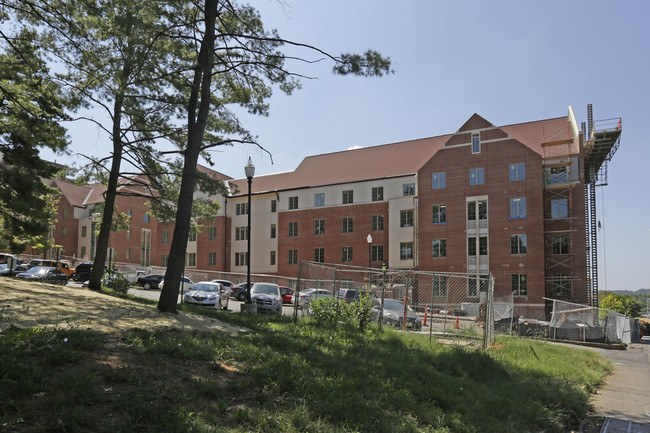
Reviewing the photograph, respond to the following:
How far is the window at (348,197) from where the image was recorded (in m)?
49.1

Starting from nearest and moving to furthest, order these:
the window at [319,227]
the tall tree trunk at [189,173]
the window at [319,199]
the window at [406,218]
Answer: the tall tree trunk at [189,173] → the window at [406,218] → the window at [319,227] → the window at [319,199]

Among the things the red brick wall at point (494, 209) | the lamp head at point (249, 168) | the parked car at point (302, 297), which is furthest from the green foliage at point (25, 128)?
the red brick wall at point (494, 209)

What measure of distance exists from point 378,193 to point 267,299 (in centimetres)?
2531

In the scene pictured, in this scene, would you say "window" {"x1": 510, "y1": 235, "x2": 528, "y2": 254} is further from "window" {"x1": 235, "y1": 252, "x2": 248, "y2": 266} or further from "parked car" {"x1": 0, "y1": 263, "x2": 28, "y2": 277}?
"parked car" {"x1": 0, "y1": 263, "x2": 28, "y2": 277}

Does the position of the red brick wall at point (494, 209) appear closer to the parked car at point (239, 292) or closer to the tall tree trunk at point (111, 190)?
the parked car at point (239, 292)

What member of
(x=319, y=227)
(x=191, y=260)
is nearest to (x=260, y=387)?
(x=319, y=227)

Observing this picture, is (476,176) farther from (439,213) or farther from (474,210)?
(439,213)

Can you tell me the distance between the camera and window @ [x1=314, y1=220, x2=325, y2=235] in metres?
50.6

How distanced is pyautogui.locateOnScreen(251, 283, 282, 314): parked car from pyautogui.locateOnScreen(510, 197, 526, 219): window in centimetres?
2334

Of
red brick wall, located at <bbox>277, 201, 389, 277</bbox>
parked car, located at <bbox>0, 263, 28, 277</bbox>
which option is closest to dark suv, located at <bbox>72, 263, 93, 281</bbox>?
parked car, located at <bbox>0, 263, 28, 277</bbox>

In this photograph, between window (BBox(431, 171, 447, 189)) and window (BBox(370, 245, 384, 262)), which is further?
window (BBox(370, 245, 384, 262))

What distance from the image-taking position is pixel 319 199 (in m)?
51.3

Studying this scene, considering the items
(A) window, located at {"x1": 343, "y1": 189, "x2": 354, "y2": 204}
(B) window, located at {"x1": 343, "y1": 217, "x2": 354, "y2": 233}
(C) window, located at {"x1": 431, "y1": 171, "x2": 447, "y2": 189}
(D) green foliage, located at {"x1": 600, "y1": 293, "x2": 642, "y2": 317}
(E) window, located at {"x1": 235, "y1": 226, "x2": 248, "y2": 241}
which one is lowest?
(D) green foliage, located at {"x1": 600, "y1": 293, "x2": 642, "y2": 317}

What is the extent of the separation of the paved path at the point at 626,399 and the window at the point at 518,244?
75.7ft
